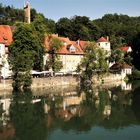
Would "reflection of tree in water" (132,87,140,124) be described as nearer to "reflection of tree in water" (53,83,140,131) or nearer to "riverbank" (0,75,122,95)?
"reflection of tree in water" (53,83,140,131)

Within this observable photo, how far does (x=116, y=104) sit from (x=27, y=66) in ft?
48.6

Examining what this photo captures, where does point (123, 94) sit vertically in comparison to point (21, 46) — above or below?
below

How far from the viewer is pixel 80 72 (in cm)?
5891

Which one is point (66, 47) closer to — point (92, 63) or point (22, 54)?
point (92, 63)

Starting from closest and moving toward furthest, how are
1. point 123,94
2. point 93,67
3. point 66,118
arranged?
point 66,118
point 123,94
point 93,67

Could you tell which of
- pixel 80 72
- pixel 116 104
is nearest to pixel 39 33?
pixel 80 72

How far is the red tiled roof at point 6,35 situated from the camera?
5512cm

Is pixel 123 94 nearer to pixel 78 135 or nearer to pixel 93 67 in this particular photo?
pixel 93 67

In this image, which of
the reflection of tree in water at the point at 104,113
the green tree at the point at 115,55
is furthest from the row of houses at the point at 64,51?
the reflection of tree in water at the point at 104,113

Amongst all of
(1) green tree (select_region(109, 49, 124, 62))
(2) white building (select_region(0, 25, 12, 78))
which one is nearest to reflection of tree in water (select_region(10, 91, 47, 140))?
(2) white building (select_region(0, 25, 12, 78))

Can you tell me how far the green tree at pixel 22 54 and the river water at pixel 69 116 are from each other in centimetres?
292

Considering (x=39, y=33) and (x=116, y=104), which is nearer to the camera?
(x=116, y=104)

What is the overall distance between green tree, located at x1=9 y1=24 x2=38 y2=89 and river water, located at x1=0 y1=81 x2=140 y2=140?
2924mm

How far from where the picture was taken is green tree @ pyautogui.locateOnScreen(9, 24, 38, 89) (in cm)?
4791
